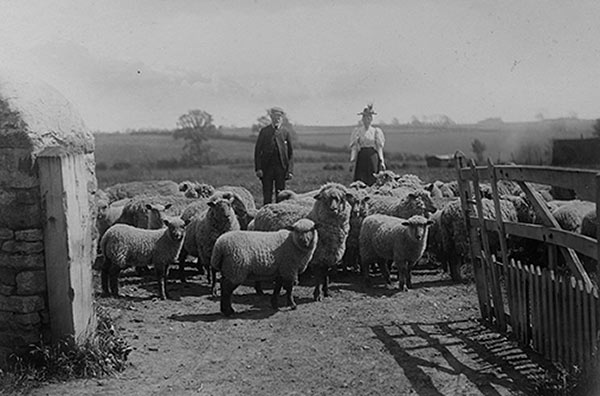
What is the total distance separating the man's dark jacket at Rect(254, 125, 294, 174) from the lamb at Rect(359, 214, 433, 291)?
13.5ft

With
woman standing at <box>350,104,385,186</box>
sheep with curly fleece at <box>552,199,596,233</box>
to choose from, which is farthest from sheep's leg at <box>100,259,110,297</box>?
woman standing at <box>350,104,385,186</box>

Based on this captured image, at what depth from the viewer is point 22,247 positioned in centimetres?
702

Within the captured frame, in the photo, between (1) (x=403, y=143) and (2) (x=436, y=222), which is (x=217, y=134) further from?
(2) (x=436, y=222)

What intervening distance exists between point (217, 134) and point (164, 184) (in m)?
30.7

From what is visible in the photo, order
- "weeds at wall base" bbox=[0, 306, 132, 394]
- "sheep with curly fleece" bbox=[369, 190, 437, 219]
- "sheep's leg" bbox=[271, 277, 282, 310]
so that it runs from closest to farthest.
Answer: "weeds at wall base" bbox=[0, 306, 132, 394] < "sheep's leg" bbox=[271, 277, 282, 310] < "sheep with curly fleece" bbox=[369, 190, 437, 219]

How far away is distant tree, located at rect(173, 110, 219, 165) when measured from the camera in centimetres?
4378

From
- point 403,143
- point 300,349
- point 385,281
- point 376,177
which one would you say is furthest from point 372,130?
point 403,143

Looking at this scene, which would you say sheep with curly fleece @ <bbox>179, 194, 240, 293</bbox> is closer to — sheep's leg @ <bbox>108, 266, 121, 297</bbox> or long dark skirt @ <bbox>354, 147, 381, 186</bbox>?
A: sheep's leg @ <bbox>108, 266, 121, 297</bbox>

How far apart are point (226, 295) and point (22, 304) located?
314 cm

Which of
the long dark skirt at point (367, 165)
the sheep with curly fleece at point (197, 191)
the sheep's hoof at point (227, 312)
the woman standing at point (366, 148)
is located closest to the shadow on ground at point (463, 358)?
the sheep's hoof at point (227, 312)

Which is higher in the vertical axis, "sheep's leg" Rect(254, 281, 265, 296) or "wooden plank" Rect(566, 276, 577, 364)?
"wooden plank" Rect(566, 276, 577, 364)

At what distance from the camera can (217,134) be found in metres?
49.9

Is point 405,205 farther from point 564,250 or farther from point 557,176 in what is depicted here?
point 557,176

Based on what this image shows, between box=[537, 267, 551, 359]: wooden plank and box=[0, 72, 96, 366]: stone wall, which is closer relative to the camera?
box=[537, 267, 551, 359]: wooden plank
